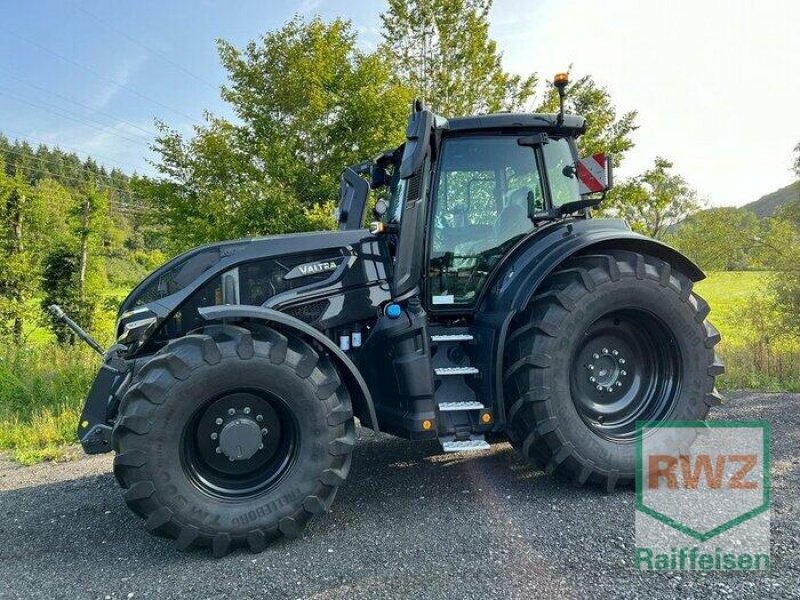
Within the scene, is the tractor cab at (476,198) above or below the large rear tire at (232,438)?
above

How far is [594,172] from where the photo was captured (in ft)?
13.7

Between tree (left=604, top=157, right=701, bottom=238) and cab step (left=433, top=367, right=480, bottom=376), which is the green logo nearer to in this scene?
cab step (left=433, top=367, right=480, bottom=376)

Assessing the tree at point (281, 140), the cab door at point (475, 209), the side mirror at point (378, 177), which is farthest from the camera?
the tree at point (281, 140)

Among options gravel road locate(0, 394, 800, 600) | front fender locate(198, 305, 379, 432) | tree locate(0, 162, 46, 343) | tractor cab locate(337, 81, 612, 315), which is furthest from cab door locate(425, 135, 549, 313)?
tree locate(0, 162, 46, 343)

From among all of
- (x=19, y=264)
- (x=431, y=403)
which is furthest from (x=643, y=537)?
(x=19, y=264)

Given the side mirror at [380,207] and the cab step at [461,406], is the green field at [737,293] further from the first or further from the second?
the side mirror at [380,207]

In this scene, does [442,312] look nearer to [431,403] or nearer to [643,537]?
[431,403]

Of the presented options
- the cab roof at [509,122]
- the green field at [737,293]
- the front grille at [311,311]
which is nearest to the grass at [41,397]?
the front grille at [311,311]

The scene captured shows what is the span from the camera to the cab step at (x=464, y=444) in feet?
11.2

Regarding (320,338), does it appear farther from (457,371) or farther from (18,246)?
(18,246)

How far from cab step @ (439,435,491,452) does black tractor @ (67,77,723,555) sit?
0.01 meters

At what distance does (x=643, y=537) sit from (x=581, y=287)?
1.49 meters

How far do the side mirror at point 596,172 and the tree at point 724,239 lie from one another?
30.5 ft

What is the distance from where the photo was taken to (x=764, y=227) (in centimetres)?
1155
